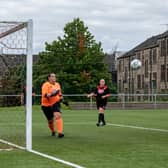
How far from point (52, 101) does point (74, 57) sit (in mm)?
59097

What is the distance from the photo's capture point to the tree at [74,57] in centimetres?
7581

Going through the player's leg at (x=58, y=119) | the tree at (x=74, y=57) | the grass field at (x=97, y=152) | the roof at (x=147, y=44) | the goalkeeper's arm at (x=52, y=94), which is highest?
the roof at (x=147, y=44)

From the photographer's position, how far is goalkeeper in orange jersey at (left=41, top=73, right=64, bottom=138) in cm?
1802

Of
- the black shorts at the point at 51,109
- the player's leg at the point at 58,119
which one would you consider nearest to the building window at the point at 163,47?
the black shorts at the point at 51,109

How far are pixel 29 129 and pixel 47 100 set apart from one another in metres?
4.67

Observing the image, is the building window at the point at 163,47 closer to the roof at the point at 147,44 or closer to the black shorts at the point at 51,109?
the roof at the point at 147,44

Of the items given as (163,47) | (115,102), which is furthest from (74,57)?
(115,102)

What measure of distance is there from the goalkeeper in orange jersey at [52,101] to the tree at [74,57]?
55577mm

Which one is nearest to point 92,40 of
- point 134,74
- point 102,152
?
point 134,74

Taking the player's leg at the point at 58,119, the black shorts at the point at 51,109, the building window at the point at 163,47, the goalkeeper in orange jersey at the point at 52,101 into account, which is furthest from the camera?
the building window at the point at 163,47

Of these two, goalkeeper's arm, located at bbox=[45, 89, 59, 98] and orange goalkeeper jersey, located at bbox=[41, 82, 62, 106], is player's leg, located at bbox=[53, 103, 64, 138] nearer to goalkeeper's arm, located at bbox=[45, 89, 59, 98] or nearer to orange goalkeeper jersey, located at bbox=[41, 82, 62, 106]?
orange goalkeeper jersey, located at bbox=[41, 82, 62, 106]

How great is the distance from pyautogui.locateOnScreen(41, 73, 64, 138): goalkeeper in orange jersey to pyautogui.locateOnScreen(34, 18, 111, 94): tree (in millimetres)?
55577

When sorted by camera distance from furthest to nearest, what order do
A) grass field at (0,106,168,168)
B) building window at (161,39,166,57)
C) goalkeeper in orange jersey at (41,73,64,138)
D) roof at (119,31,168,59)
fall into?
roof at (119,31,168,59), building window at (161,39,166,57), goalkeeper in orange jersey at (41,73,64,138), grass field at (0,106,168,168)

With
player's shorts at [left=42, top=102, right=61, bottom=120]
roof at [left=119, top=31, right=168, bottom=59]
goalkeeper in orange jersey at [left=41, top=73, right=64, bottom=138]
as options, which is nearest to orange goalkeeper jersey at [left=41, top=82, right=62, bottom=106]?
goalkeeper in orange jersey at [left=41, top=73, right=64, bottom=138]
